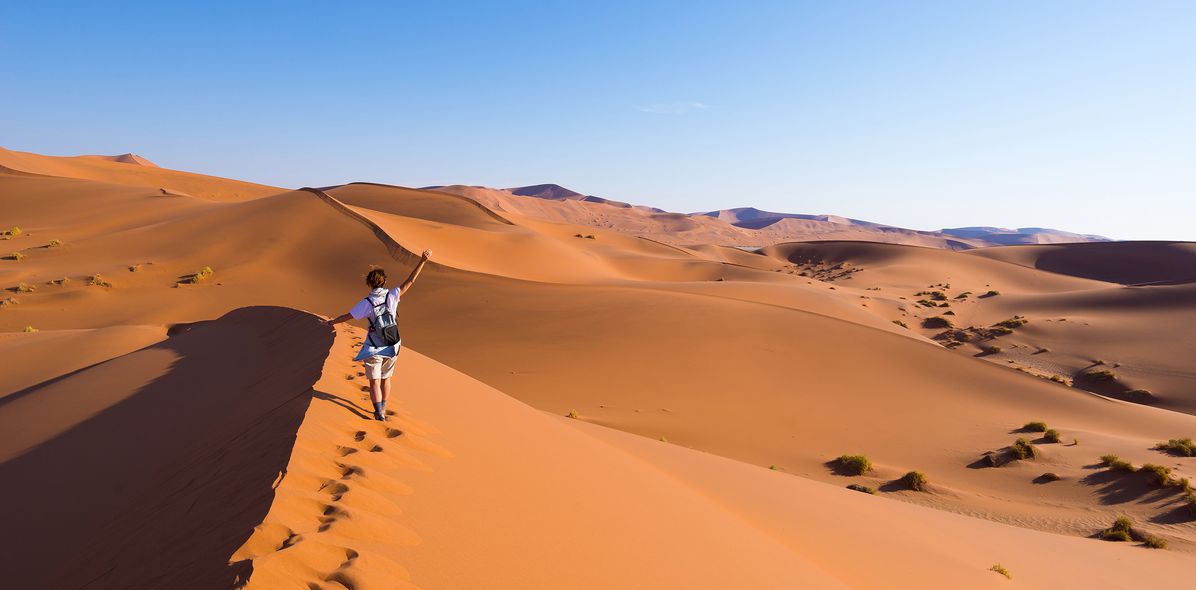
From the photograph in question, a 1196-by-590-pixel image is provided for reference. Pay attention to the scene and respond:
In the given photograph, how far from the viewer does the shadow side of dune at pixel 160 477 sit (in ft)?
10.9

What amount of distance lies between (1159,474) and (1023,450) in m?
1.91

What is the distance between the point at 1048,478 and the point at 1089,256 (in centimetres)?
9034

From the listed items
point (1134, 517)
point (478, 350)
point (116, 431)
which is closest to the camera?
point (116, 431)

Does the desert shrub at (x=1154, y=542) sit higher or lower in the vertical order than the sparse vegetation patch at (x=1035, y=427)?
lower

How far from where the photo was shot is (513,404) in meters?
7.91

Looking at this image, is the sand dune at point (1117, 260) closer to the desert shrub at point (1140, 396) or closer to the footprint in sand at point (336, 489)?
the desert shrub at point (1140, 396)

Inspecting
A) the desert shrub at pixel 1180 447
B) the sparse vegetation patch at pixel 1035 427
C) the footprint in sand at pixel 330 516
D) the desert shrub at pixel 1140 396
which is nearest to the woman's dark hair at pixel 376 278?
the footprint in sand at pixel 330 516

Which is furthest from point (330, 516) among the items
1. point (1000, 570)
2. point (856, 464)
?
point (856, 464)

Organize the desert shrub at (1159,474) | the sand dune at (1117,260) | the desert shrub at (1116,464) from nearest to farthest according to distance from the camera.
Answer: the desert shrub at (1159,474)
the desert shrub at (1116,464)
the sand dune at (1117,260)

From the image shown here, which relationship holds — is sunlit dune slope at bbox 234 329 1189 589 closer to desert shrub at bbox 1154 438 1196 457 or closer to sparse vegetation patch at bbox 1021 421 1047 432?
desert shrub at bbox 1154 438 1196 457

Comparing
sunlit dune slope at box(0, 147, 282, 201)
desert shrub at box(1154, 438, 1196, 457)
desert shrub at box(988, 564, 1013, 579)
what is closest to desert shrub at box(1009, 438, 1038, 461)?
desert shrub at box(1154, 438, 1196, 457)

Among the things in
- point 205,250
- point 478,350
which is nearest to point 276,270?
point 205,250

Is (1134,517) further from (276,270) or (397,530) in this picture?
(276,270)

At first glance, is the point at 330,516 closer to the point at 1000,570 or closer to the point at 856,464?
the point at 1000,570
